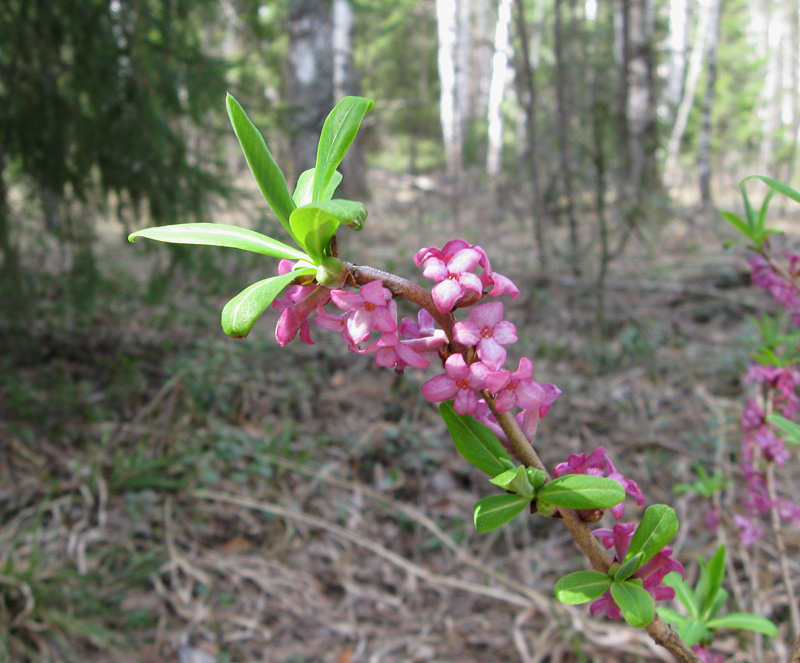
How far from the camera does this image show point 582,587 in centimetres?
72

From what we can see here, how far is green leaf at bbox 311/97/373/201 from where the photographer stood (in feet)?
2.09

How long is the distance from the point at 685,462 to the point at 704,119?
8316 mm

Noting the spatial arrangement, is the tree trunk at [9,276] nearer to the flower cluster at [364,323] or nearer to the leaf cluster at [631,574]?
the flower cluster at [364,323]

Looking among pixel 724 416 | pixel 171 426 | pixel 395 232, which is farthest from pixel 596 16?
pixel 171 426

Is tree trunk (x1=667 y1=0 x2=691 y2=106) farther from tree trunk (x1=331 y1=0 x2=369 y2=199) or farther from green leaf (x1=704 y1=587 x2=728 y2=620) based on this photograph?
green leaf (x1=704 y1=587 x2=728 y2=620)

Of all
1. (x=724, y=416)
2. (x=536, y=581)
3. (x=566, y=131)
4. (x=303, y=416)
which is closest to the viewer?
(x=536, y=581)

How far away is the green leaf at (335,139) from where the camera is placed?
0.64 m

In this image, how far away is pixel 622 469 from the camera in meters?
3.01

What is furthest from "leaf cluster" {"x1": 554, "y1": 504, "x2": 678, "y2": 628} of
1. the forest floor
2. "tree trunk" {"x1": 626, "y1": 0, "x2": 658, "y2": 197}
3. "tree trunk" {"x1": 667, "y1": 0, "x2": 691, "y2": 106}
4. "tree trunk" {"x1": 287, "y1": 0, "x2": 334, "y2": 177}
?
"tree trunk" {"x1": 667, "y1": 0, "x2": 691, "y2": 106}

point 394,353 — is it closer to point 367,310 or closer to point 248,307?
point 367,310

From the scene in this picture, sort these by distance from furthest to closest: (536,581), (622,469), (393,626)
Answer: (622,469) < (536,581) < (393,626)

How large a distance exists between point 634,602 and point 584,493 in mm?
139

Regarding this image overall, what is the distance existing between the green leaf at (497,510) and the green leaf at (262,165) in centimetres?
38

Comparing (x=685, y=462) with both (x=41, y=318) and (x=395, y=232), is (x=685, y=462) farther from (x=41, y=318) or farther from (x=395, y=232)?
(x=395, y=232)
